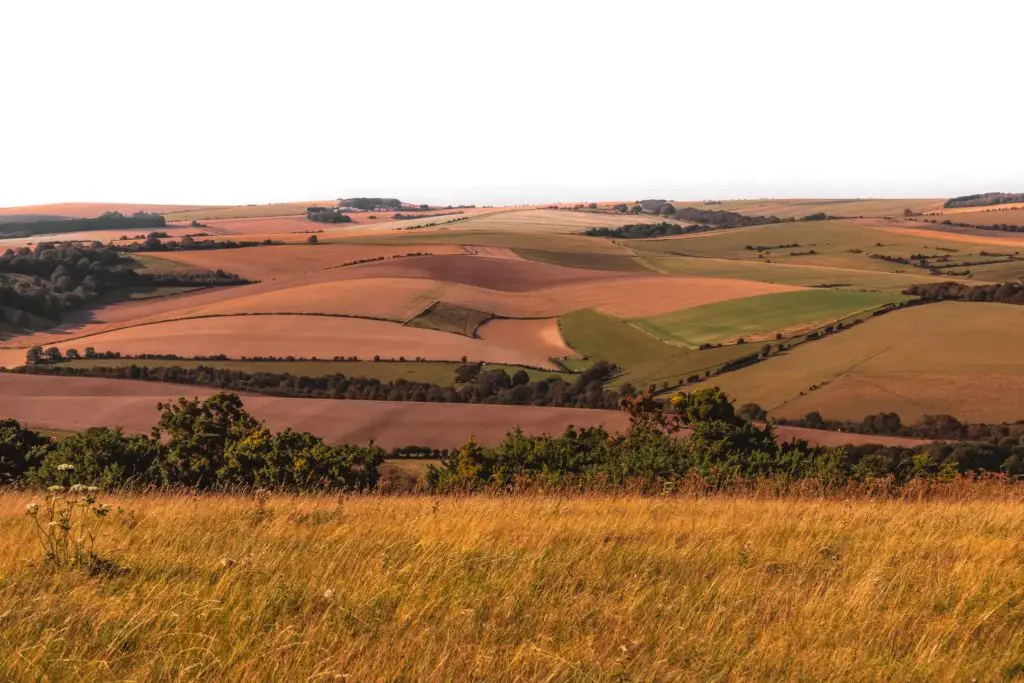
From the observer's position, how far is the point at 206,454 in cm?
3139

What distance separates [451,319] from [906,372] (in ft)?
147

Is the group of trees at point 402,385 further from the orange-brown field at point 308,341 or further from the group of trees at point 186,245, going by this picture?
the group of trees at point 186,245

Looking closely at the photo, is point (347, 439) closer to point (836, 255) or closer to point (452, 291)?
point (452, 291)

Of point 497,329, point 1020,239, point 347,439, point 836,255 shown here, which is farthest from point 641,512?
point 1020,239

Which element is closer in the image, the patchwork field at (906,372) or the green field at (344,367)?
the patchwork field at (906,372)

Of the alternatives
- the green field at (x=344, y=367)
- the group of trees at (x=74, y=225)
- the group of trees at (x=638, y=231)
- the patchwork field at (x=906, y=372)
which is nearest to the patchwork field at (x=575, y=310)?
the patchwork field at (x=906, y=372)

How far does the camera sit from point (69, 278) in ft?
357

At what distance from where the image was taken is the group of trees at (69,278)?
3851 inches

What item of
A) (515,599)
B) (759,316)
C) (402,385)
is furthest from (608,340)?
(515,599)

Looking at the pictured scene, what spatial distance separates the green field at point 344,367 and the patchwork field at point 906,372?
54.7ft

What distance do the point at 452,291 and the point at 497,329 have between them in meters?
14.3

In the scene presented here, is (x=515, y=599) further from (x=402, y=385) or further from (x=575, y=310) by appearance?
(x=575, y=310)

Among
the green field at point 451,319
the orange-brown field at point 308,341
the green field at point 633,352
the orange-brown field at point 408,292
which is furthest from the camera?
the orange-brown field at point 408,292

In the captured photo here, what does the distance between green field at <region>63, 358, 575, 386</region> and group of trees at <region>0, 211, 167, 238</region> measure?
115 meters
